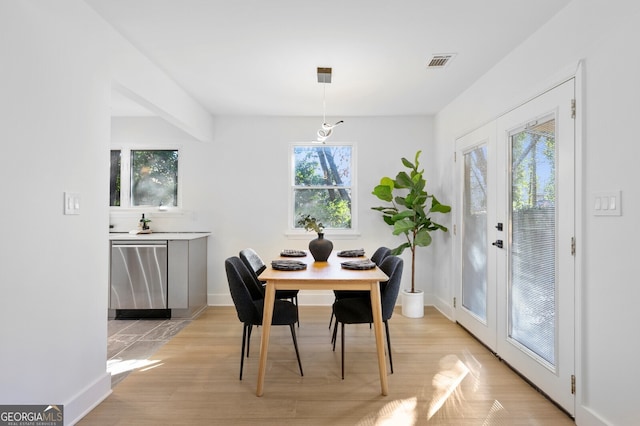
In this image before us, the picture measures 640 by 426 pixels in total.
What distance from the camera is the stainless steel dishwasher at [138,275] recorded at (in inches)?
160

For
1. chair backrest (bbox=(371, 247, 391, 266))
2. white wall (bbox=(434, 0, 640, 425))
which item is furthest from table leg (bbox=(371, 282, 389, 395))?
white wall (bbox=(434, 0, 640, 425))

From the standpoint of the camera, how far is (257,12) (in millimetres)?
2354

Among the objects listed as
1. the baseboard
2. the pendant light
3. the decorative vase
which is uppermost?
the pendant light

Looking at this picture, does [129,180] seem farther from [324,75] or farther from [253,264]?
[324,75]

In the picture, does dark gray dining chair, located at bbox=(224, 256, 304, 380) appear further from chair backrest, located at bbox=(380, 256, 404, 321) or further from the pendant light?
the pendant light

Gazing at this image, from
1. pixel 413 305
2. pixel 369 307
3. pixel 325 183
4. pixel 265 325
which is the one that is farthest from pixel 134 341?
pixel 413 305

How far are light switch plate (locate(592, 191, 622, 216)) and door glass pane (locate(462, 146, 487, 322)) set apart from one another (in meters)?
1.41

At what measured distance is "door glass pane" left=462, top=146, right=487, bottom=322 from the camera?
11.2ft

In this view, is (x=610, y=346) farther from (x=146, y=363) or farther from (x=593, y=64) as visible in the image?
(x=146, y=363)

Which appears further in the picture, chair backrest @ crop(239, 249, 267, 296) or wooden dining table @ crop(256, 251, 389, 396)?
chair backrest @ crop(239, 249, 267, 296)

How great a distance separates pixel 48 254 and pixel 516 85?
346cm

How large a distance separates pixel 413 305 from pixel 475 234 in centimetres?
124

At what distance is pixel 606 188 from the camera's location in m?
1.91

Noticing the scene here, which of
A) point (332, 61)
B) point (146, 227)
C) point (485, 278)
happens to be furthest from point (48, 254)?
point (485, 278)
